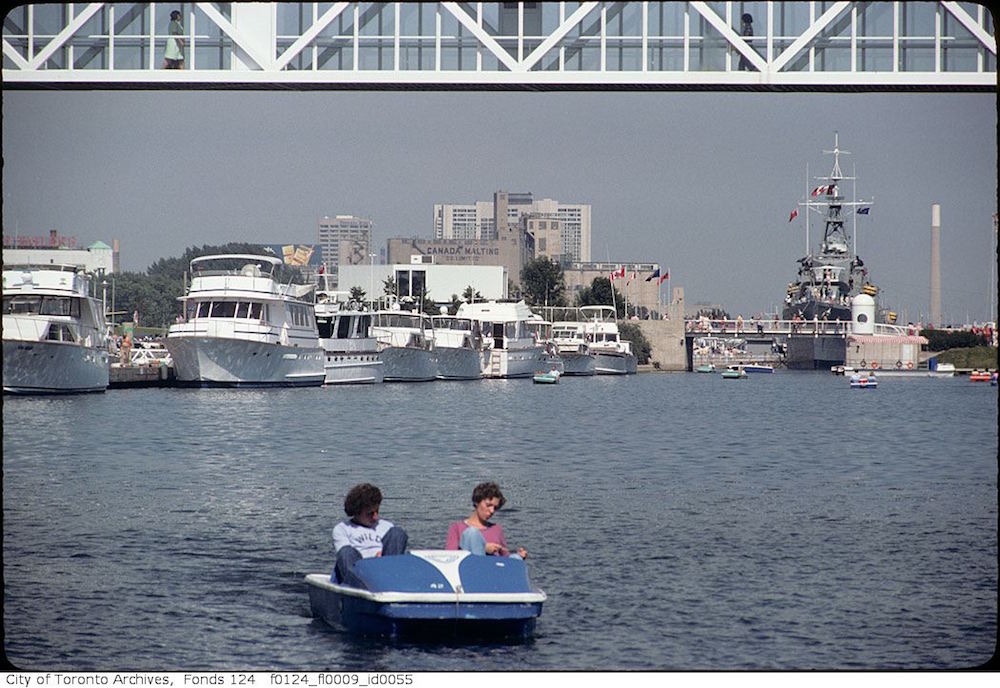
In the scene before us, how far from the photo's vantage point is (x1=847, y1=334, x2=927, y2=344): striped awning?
160 meters

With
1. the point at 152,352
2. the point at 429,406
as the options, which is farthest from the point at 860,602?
the point at 152,352

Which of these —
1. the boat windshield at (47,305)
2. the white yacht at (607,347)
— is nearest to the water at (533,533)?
the boat windshield at (47,305)

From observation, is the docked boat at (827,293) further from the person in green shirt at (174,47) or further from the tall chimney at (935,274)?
the person in green shirt at (174,47)

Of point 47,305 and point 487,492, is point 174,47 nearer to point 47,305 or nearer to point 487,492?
point 487,492

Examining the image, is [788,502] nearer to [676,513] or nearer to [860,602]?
[676,513]

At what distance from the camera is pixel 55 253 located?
11019 cm

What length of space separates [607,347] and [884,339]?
36861 mm

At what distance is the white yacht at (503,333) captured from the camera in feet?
379

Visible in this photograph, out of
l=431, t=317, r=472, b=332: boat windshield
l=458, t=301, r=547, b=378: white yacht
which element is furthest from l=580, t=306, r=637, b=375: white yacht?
l=431, t=317, r=472, b=332: boat windshield

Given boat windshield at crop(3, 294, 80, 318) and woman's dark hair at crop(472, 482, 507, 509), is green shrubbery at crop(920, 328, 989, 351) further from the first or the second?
woman's dark hair at crop(472, 482, 507, 509)

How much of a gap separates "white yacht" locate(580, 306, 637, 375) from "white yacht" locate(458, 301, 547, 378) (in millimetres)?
19790

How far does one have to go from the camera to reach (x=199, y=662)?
1792 cm

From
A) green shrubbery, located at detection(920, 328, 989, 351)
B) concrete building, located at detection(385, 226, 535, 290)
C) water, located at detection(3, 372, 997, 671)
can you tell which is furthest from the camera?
concrete building, located at detection(385, 226, 535, 290)

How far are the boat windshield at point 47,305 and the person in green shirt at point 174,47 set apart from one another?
43.1 m
